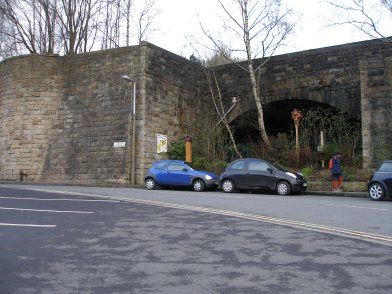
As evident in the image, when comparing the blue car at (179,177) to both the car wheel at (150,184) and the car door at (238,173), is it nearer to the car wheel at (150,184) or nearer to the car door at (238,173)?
the car wheel at (150,184)

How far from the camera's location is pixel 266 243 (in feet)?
23.2

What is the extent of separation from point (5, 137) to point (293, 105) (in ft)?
53.1

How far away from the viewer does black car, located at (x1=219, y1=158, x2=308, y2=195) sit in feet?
56.6

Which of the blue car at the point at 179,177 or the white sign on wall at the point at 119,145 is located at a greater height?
the white sign on wall at the point at 119,145

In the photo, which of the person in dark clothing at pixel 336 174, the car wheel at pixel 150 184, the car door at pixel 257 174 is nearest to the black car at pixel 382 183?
the person in dark clothing at pixel 336 174

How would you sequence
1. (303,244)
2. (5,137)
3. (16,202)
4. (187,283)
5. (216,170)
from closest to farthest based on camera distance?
(187,283) → (303,244) → (16,202) → (216,170) → (5,137)

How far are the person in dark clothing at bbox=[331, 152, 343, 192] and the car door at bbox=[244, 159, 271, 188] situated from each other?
8.24 feet

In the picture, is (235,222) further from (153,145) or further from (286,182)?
(153,145)

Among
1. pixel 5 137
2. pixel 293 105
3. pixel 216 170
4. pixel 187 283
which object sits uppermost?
pixel 293 105

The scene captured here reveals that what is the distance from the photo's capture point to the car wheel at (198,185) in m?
19.1

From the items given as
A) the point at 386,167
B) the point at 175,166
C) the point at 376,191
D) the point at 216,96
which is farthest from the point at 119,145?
the point at 386,167

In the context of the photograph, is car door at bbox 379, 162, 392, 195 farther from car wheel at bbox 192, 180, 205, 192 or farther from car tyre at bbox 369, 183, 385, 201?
car wheel at bbox 192, 180, 205, 192

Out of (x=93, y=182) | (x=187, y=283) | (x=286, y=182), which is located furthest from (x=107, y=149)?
(x=187, y=283)

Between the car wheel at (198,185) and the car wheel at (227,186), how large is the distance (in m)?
0.98
